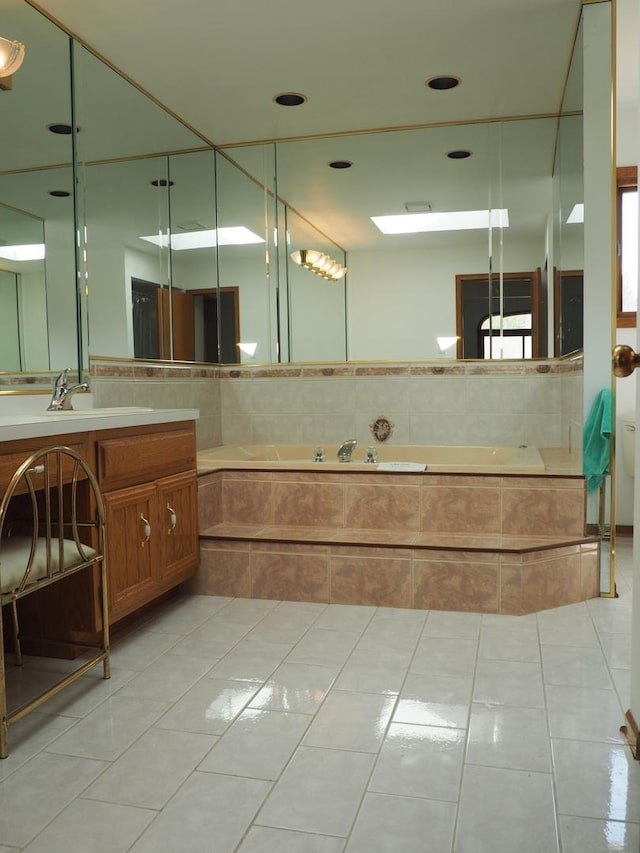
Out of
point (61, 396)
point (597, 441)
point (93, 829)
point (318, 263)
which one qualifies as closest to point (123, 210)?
point (61, 396)

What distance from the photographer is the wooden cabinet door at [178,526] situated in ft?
9.39

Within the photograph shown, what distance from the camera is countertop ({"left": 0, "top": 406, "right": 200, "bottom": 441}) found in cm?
200

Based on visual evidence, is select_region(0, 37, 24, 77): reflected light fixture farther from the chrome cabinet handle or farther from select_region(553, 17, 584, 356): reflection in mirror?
select_region(553, 17, 584, 356): reflection in mirror

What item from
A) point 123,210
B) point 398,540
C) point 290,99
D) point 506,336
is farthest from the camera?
point 506,336

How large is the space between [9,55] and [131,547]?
1.73 m

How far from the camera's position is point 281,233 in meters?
4.54

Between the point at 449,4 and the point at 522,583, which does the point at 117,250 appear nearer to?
the point at 449,4

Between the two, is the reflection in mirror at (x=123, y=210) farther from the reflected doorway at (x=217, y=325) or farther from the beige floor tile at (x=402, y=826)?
the beige floor tile at (x=402, y=826)

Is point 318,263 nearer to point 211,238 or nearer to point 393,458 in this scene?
point 211,238

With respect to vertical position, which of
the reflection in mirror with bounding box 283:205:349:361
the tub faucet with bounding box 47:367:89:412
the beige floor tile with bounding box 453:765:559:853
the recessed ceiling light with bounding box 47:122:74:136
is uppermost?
the recessed ceiling light with bounding box 47:122:74:136

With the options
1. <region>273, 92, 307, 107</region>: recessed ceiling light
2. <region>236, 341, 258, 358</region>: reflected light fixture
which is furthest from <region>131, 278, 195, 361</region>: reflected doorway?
<region>273, 92, 307, 107</region>: recessed ceiling light

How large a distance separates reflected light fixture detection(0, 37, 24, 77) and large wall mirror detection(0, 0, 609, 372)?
40cm

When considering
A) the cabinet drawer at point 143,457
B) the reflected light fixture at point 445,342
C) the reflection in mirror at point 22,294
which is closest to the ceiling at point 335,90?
the reflection in mirror at point 22,294

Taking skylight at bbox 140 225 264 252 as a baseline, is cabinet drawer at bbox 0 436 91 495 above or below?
below
